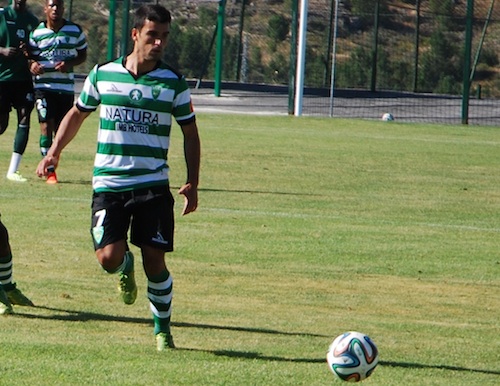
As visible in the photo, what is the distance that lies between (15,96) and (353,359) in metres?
9.46

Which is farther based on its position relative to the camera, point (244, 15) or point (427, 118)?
point (244, 15)

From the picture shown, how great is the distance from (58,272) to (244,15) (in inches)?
1270

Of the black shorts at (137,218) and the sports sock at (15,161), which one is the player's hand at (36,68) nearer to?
the sports sock at (15,161)

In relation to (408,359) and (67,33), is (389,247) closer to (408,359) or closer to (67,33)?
(408,359)

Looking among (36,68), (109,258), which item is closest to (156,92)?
(109,258)

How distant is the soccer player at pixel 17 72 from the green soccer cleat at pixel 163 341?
26.5 feet

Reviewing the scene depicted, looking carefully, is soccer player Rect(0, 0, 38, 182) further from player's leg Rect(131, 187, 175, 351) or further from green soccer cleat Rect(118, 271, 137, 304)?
player's leg Rect(131, 187, 175, 351)

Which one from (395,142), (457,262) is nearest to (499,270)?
(457,262)

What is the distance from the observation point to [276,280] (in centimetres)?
993

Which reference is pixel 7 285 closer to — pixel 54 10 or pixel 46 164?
pixel 46 164

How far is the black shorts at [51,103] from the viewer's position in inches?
611

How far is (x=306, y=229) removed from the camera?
12.7m

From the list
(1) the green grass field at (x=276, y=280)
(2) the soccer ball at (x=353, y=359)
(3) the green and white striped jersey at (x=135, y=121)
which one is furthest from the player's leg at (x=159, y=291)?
(2) the soccer ball at (x=353, y=359)

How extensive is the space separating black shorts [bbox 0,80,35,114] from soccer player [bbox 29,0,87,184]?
11.3 inches
